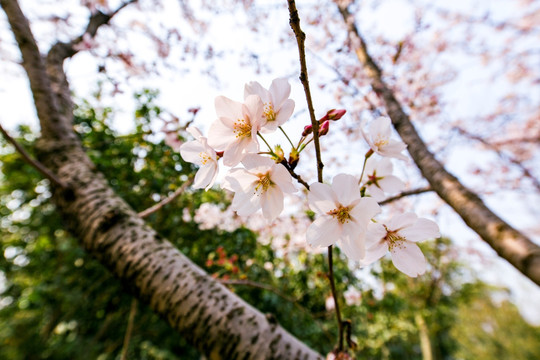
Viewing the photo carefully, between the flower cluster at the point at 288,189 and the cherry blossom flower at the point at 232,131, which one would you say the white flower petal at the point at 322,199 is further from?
the cherry blossom flower at the point at 232,131

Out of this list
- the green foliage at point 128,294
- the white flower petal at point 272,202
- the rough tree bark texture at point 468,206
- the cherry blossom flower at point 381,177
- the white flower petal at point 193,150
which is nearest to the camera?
the white flower petal at point 272,202

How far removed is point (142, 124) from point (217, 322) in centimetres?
188

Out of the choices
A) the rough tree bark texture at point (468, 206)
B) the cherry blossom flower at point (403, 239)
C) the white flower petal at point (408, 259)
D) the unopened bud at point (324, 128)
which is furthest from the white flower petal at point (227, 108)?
the rough tree bark texture at point (468, 206)

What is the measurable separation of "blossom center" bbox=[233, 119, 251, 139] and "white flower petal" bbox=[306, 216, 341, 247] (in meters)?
0.29

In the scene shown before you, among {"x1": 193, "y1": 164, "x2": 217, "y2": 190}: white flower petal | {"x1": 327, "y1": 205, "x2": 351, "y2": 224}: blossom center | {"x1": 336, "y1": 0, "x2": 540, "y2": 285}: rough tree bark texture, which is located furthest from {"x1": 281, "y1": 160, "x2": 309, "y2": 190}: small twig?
{"x1": 336, "y1": 0, "x2": 540, "y2": 285}: rough tree bark texture

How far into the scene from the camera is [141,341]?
4.20m

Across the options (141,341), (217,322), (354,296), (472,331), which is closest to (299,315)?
(354,296)

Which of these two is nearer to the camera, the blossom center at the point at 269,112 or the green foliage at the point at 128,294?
the blossom center at the point at 269,112

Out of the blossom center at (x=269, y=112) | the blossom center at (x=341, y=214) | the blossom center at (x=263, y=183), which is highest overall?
the blossom center at (x=269, y=112)

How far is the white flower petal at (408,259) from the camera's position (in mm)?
687

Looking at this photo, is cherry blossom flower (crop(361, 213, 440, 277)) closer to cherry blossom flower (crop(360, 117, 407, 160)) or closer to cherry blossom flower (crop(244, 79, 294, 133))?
cherry blossom flower (crop(360, 117, 407, 160))

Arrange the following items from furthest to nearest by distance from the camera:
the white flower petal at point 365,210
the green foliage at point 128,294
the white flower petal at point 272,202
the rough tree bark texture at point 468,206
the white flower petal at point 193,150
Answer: the green foliage at point 128,294 → the rough tree bark texture at point 468,206 → the white flower petal at point 193,150 → the white flower petal at point 272,202 → the white flower petal at point 365,210

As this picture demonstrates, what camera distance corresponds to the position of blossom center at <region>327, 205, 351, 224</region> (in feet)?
2.22

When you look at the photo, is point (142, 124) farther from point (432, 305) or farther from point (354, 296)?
point (432, 305)
